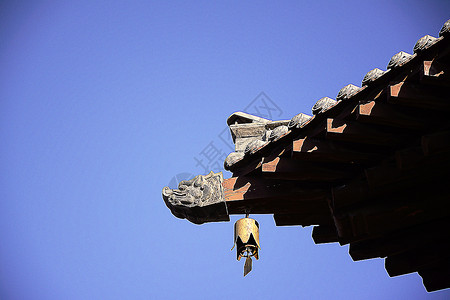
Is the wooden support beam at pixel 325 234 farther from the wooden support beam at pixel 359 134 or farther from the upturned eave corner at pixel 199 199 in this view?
the wooden support beam at pixel 359 134

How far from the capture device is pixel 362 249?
19.6 feet

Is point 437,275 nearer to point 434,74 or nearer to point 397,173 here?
point 397,173

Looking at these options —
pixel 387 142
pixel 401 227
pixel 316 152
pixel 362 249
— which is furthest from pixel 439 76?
pixel 362 249

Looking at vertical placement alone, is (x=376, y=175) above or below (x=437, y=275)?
above

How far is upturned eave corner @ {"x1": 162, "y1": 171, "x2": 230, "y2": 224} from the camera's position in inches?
235

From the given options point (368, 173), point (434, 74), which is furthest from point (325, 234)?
point (434, 74)

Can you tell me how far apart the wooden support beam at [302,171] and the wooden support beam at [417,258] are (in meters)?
1.19

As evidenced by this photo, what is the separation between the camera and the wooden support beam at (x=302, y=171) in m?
5.55

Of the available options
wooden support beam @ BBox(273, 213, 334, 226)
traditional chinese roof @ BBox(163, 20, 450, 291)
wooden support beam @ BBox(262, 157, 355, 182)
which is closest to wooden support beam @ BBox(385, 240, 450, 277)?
traditional chinese roof @ BBox(163, 20, 450, 291)

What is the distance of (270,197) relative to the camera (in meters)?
5.84

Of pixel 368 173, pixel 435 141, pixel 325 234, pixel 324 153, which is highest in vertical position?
pixel 324 153

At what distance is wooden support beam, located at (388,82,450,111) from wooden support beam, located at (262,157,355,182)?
3.59ft

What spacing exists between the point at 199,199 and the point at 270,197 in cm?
75

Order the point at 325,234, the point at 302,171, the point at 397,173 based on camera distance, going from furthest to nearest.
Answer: the point at 325,234 → the point at 302,171 → the point at 397,173
